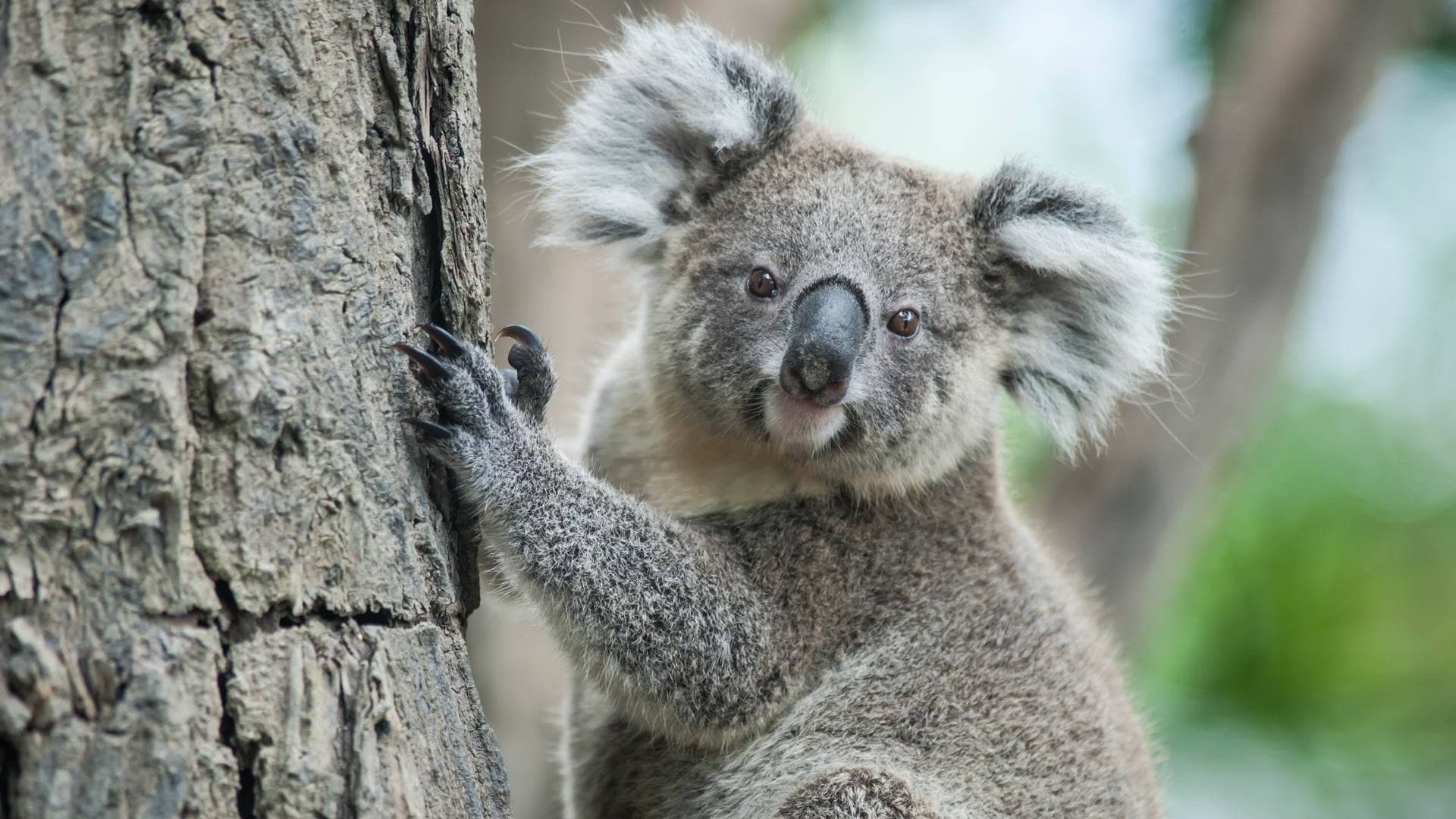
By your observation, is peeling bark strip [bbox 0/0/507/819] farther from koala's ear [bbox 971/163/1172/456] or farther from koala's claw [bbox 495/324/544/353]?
koala's ear [bbox 971/163/1172/456]

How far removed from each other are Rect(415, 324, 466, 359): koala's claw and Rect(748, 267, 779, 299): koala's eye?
1193mm

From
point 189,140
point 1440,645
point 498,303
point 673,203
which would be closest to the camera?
point 189,140

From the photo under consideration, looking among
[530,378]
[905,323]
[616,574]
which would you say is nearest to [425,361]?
[530,378]

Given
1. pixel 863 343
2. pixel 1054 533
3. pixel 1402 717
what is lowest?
pixel 1402 717

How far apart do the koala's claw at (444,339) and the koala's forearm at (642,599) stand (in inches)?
16.7

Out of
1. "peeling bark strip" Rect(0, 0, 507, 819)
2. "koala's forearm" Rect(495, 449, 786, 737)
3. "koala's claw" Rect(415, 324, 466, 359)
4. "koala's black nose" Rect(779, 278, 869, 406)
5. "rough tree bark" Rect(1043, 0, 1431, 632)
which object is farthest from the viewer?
"rough tree bark" Rect(1043, 0, 1431, 632)

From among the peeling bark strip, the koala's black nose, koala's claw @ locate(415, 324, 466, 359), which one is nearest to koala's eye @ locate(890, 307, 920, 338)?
the koala's black nose

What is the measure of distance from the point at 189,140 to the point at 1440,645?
10.1m

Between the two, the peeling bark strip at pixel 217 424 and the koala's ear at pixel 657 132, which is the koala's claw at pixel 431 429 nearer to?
the peeling bark strip at pixel 217 424

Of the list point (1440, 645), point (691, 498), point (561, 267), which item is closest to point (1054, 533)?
point (561, 267)

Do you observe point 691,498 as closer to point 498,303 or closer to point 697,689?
point 697,689

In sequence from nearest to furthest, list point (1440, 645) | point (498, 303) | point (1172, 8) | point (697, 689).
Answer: point (697, 689), point (498, 303), point (1172, 8), point (1440, 645)

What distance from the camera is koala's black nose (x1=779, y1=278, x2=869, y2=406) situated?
3.37m

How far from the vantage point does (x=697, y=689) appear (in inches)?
138
